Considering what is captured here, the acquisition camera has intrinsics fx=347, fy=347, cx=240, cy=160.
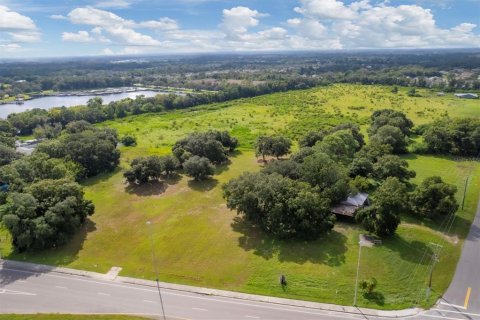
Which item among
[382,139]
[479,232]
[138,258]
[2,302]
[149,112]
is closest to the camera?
[2,302]

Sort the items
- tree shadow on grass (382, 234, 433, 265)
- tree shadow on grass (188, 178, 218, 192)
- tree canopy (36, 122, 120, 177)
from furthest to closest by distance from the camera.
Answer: tree canopy (36, 122, 120, 177)
tree shadow on grass (188, 178, 218, 192)
tree shadow on grass (382, 234, 433, 265)

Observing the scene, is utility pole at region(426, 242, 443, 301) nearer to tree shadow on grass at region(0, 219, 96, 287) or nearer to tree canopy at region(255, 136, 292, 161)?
tree canopy at region(255, 136, 292, 161)

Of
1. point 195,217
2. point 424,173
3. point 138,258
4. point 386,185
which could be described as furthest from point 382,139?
point 138,258

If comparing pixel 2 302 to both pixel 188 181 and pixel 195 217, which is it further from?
pixel 188 181

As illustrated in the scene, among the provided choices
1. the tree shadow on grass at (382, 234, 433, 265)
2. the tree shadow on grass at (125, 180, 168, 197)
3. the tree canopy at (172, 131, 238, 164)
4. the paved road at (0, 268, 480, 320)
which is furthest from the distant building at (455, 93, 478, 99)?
the paved road at (0, 268, 480, 320)

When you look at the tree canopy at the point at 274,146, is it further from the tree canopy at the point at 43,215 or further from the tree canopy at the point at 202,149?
the tree canopy at the point at 43,215

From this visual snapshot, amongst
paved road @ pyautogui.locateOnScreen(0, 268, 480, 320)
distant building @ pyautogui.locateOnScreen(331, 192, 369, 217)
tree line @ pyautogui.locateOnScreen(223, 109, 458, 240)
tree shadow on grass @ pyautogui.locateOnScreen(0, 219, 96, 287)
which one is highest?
tree line @ pyautogui.locateOnScreen(223, 109, 458, 240)
